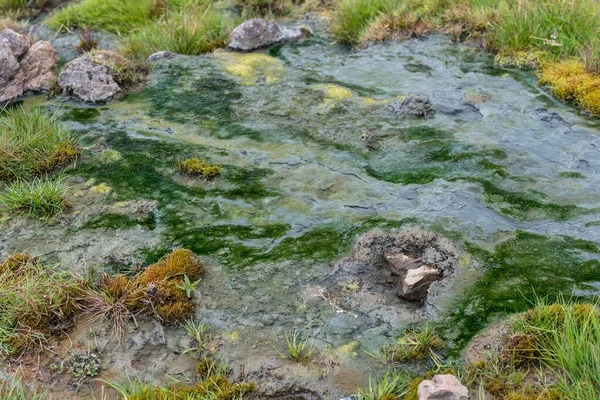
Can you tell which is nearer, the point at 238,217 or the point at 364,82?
the point at 238,217

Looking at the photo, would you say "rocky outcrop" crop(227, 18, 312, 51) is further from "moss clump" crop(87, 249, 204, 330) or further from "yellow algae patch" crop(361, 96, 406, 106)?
"moss clump" crop(87, 249, 204, 330)

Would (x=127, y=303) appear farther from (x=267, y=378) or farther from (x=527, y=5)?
(x=527, y=5)

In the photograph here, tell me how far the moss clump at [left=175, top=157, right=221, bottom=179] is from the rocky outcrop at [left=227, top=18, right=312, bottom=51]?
5.08m

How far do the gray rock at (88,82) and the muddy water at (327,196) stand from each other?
12.8 inches

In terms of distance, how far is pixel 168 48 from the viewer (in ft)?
39.5

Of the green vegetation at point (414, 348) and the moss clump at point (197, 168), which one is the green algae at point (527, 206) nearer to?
the green vegetation at point (414, 348)

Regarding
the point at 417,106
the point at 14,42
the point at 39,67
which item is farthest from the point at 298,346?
the point at 14,42

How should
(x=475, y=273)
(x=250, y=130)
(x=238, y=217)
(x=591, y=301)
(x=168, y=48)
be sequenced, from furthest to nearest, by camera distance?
(x=168, y=48) < (x=250, y=130) < (x=238, y=217) < (x=475, y=273) < (x=591, y=301)

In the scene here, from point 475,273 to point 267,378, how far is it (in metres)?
2.32

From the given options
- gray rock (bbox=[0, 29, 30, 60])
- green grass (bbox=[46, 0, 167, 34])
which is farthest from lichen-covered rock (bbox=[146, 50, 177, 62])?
gray rock (bbox=[0, 29, 30, 60])

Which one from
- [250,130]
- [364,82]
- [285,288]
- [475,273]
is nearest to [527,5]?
[364,82]

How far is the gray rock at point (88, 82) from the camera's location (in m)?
9.94

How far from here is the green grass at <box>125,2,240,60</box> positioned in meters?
12.0

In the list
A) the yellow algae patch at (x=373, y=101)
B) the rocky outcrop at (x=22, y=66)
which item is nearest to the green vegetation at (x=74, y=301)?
the yellow algae patch at (x=373, y=101)
